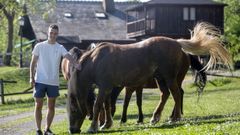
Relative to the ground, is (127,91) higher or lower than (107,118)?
higher

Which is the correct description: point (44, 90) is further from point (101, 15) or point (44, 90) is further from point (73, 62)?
point (101, 15)

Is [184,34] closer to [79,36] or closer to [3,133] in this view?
[79,36]

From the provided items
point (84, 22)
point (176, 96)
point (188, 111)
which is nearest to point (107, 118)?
point (176, 96)

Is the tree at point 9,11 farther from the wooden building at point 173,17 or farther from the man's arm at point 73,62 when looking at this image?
the man's arm at point 73,62

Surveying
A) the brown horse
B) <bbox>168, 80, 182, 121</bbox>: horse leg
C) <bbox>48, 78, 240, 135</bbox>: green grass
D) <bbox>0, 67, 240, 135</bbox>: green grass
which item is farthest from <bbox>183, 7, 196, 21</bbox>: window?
<bbox>168, 80, 182, 121</bbox>: horse leg

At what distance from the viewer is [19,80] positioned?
42031 millimetres

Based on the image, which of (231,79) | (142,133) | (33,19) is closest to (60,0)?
(33,19)

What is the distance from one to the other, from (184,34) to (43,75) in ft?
148

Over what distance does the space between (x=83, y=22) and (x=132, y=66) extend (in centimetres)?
5094

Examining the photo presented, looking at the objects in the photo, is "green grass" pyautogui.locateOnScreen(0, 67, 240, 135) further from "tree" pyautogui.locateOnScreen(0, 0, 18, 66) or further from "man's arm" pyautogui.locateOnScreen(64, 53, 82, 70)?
"tree" pyautogui.locateOnScreen(0, 0, 18, 66)

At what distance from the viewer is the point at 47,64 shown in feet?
37.2

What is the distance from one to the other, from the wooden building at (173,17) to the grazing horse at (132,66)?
41910 mm

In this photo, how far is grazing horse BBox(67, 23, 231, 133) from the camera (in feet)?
38.5

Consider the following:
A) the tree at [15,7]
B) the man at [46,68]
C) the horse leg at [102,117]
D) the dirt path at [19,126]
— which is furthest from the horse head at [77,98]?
the tree at [15,7]
